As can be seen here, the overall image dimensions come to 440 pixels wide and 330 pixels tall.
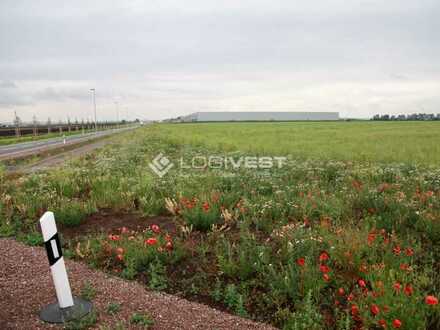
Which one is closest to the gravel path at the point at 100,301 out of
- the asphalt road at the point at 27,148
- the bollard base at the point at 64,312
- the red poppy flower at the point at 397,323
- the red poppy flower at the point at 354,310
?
the bollard base at the point at 64,312

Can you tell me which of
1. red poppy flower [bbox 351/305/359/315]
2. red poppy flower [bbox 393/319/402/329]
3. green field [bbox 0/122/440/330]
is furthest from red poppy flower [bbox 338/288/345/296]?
red poppy flower [bbox 393/319/402/329]

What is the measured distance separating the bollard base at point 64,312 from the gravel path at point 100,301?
0.22ft

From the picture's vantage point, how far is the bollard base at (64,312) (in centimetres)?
306

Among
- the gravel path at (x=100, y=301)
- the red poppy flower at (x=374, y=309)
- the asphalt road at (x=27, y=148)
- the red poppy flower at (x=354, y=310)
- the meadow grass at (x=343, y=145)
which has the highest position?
the meadow grass at (x=343, y=145)

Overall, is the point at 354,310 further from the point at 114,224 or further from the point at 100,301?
the point at 114,224

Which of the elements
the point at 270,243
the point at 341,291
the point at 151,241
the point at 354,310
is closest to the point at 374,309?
the point at 354,310

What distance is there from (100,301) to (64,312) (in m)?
0.34

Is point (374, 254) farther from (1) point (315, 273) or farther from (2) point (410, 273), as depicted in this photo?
(1) point (315, 273)

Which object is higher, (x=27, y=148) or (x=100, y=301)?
(x=27, y=148)

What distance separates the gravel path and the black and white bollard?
0.11 m

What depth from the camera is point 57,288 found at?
10.3 feet

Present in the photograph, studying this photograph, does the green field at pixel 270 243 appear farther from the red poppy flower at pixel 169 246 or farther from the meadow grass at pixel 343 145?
the meadow grass at pixel 343 145

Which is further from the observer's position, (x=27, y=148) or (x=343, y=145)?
(x=27, y=148)

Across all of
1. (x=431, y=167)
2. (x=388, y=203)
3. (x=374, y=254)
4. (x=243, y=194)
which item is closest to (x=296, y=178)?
(x=243, y=194)
